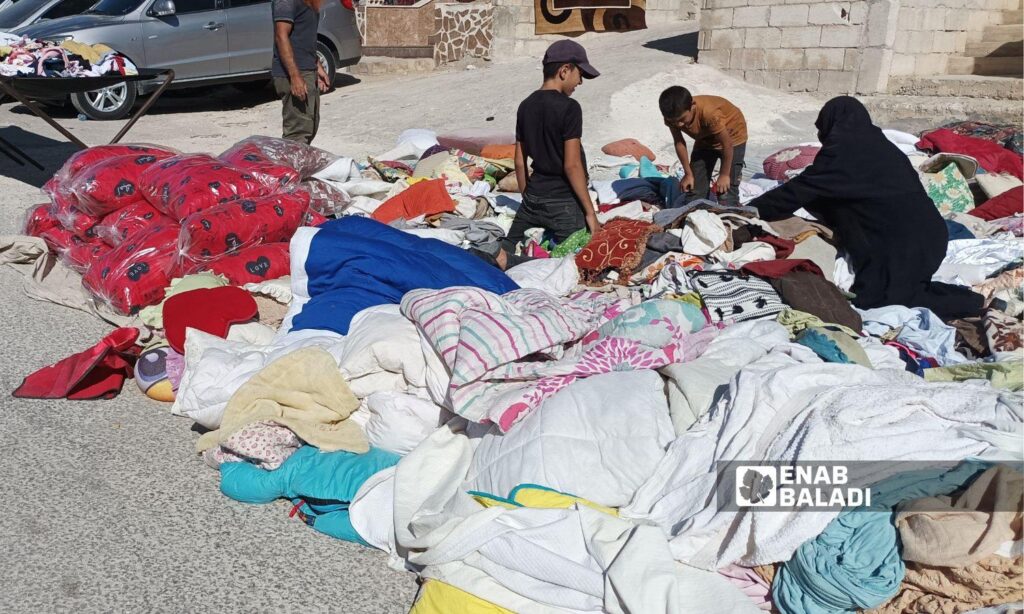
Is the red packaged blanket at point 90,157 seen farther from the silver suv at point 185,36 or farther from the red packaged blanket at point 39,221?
the silver suv at point 185,36

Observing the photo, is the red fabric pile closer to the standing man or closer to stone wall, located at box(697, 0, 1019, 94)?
the standing man

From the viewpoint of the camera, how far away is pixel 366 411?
11.4 ft

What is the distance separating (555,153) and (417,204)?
1.24 meters

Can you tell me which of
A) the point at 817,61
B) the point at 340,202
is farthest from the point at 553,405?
the point at 817,61

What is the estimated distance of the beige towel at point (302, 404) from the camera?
3270 millimetres

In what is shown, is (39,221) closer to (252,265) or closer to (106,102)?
(252,265)

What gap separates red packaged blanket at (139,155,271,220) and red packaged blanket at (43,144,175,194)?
0.44 meters

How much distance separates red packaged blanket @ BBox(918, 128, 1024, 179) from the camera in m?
7.20

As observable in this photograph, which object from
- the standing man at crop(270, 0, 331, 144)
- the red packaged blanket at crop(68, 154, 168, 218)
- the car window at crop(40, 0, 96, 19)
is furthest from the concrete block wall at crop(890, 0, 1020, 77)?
the car window at crop(40, 0, 96, 19)

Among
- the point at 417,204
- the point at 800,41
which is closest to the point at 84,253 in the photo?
the point at 417,204

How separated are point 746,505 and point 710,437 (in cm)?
35

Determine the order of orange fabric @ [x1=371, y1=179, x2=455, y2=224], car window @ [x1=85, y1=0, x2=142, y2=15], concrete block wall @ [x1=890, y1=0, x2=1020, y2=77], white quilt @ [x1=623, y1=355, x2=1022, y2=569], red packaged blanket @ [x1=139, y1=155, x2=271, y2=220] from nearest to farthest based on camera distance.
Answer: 1. white quilt @ [x1=623, y1=355, x2=1022, y2=569]
2. red packaged blanket @ [x1=139, y1=155, x2=271, y2=220]
3. orange fabric @ [x1=371, y1=179, x2=455, y2=224]
4. concrete block wall @ [x1=890, y1=0, x2=1020, y2=77]
5. car window @ [x1=85, y1=0, x2=142, y2=15]

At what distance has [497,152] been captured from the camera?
7.97 m

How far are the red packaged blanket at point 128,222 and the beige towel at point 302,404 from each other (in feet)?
7.38
